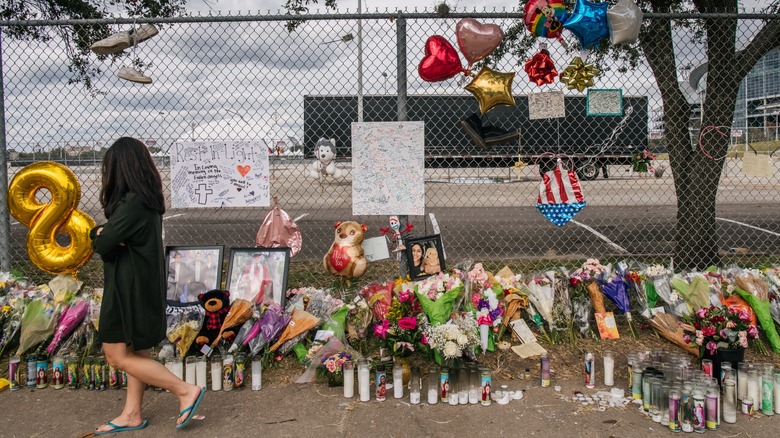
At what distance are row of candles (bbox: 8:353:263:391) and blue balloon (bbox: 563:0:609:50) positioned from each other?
10.5 ft

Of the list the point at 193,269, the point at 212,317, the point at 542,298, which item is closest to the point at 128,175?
the point at 212,317

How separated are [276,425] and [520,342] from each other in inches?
72.1

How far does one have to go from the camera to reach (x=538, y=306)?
13.9ft

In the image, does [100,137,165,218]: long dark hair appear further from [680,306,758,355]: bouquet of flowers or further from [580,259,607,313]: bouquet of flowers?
[680,306,758,355]: bouquet of flowers

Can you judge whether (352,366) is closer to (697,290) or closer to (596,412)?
(596,412)

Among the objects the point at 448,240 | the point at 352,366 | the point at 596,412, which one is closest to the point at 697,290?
the point at 596,412

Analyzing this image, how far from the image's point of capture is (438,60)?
4238mm

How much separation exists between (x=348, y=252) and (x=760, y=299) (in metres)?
2.89

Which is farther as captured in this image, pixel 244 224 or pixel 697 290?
pixel 244 224

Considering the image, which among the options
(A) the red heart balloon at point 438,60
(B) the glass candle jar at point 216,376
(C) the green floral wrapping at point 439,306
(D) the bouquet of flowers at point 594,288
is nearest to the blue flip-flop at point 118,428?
(B) the glass candle jar at point 216,376

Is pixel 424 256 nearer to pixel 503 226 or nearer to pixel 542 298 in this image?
pixel 542 298

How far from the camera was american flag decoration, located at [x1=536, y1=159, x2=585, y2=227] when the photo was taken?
15.0 ft

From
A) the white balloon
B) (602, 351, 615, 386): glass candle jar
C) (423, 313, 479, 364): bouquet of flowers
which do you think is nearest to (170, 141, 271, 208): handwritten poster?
(423, 313, 479, 364): bouquet of flowers

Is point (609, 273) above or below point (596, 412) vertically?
above
